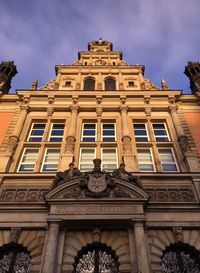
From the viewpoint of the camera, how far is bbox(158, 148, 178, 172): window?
643 inches

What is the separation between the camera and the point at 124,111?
19.6 meters

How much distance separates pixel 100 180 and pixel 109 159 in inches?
135

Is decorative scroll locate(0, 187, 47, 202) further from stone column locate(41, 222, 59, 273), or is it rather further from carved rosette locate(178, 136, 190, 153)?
carved rosette locate(178, 136, 190, 153)

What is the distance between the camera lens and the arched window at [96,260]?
38.1ft

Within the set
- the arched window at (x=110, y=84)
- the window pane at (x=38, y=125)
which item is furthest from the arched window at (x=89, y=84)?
the window pane at (x=38, y=125)

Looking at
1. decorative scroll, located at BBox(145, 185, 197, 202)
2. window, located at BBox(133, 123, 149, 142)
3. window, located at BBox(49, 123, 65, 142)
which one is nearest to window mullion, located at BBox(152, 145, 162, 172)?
window, located at BBox(133, 123, 149, 142)

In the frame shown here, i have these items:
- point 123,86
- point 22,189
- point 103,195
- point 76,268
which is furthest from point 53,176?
point 123,86

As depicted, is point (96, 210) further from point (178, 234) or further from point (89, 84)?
point (89, 84)

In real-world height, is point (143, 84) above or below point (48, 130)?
above

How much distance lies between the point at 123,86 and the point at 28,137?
7966 mm

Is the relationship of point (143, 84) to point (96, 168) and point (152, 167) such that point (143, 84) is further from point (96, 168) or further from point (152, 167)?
point (96, 168)

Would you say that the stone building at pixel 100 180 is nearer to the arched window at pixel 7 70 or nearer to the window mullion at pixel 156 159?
the window mullion at pixel 156 159

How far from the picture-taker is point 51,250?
1126cm

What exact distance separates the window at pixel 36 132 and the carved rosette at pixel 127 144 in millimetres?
4862
